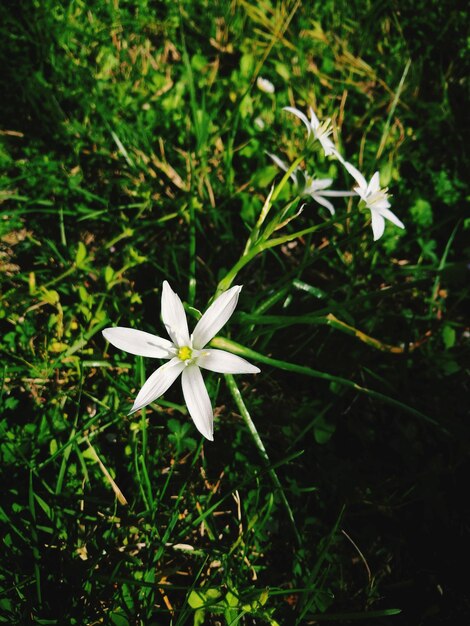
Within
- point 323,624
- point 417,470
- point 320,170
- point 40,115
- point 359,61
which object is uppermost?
point 359,61

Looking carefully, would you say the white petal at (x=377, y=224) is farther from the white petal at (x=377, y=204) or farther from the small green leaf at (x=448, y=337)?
the small green leaf at (x=448, y=337)

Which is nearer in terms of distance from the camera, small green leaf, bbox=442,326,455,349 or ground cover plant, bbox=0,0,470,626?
ground cover plant, bbox=0,0,470,626

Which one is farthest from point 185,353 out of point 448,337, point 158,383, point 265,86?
point 265,86

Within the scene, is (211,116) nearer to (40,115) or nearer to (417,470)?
(40,115)

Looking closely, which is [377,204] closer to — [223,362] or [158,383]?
[223,362]

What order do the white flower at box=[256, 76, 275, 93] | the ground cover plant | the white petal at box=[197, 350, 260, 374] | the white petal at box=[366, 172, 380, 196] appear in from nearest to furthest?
the white petal at box=[197, 350, 260, 374]
the ground cover plant
the white petal at box=[366, 172, 380, 196]
the white flower at box=[256, 76, 275, 93]

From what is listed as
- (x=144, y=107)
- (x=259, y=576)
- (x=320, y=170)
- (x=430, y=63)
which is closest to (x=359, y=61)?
(x=430, y=63)

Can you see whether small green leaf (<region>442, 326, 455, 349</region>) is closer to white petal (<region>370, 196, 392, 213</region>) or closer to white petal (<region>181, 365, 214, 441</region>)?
white petal (<region>370, 196, 392, 213</region>)

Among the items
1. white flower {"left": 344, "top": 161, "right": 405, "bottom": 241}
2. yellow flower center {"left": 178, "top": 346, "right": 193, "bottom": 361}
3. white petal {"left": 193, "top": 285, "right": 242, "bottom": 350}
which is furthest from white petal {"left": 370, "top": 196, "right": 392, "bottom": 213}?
yellow flower center {"left": 178, "top": 346, "right": 193, "bottom": 361}
